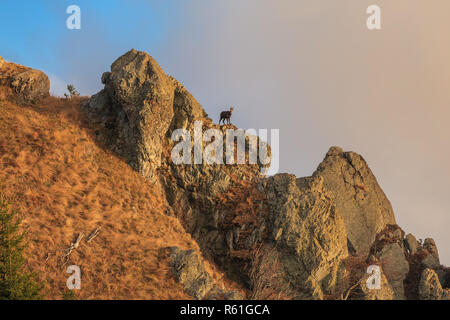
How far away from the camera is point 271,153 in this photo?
34.8 m

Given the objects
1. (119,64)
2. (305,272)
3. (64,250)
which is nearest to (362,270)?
(305,272)

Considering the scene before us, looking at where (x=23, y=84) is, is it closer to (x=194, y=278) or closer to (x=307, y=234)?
(x=194, y=278)

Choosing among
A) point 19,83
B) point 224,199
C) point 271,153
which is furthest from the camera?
point 271,153

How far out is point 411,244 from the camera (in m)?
42.9

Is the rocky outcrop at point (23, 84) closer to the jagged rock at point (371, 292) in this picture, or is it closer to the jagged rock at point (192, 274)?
the jagged rock at point (192, 274)

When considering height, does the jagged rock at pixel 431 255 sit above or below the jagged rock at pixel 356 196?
below

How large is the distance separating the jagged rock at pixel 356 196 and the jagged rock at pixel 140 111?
16473 millimetres

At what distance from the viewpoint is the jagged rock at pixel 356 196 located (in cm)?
3616

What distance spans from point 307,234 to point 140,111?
1662cm

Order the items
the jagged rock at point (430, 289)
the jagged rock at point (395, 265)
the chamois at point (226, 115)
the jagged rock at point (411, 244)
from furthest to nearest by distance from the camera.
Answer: the jagged rock at point (411, 244) → the chamois at point (226, 115) → the jagged rock at point (395, 265) → the jagged rock at point (430, 289)

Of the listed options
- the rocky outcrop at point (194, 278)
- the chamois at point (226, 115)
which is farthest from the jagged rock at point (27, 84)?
the rocky outcrop at point (194, 278)
